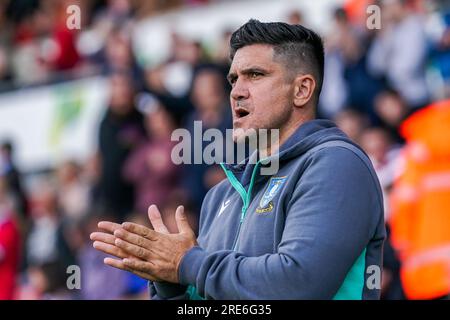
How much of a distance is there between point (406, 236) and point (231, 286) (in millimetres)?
4818

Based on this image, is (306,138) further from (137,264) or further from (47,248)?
(47,248)

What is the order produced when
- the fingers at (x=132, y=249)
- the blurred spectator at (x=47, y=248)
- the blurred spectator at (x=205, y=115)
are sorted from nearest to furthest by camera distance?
the fingers at (x=132, y=249) < the blurred spectator at (x=205, y=115) < the blurred spectator at (x=47, y=248)

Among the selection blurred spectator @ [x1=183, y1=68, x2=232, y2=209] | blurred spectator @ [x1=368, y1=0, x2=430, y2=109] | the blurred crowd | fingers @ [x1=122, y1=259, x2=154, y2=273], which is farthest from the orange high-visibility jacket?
fingers @ [x1=122, y1=259, x2=154, y2=273]

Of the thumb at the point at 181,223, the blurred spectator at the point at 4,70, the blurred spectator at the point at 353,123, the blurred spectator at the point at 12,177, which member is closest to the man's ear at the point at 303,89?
the thumb at the point at 181,223

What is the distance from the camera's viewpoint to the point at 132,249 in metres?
3.39

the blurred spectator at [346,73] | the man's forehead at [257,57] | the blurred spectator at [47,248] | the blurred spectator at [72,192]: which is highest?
the blurred spectator at [346,73]

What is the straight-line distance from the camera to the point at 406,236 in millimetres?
7895

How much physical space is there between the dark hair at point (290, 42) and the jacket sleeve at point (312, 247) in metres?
0.46

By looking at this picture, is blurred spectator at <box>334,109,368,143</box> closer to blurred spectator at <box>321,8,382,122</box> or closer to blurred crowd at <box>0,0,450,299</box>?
blurred crowd at <box>0,0,450,299</box>

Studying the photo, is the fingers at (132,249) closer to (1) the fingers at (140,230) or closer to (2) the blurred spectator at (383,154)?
(1) the fingers at (140,230)

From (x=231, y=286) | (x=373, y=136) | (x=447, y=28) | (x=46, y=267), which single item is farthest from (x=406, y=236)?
(x=231, y=286)

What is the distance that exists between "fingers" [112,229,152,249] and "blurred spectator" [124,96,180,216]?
6.42 m

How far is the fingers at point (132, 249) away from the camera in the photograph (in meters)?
3.39

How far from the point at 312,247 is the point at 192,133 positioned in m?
6.38
